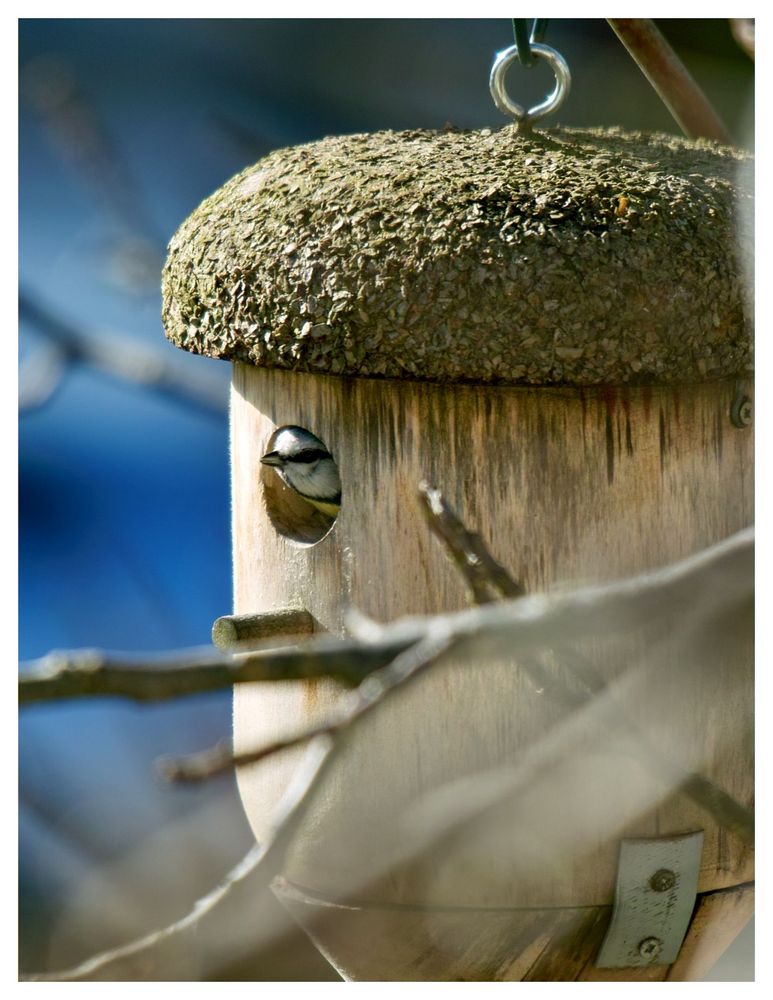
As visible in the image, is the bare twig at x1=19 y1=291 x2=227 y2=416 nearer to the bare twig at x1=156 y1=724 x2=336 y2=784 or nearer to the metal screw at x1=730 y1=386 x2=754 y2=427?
the metal screw at x1=730 y1=386 x2=754 y2=427

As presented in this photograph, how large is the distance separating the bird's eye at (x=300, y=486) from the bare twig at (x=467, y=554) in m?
0.43

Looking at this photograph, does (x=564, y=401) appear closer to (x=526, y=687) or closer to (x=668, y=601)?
(x=526, y=687)

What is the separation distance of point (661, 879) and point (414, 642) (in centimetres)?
66

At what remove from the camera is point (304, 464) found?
3.84 ft

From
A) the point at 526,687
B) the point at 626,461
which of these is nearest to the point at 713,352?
the point at 626,461

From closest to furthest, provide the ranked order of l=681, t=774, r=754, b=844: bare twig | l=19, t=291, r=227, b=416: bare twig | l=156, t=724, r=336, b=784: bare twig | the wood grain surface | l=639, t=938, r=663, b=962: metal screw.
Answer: l=156, t=724, r=336, b=784: bare twig < l=681, t=774, r=754, b=844: bare twig < the wood grain surface < l=639, t=938, r=663, b=962: metal screw < l=19, t=291, r=227, b=416: bare twig

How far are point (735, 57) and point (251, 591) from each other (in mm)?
1013

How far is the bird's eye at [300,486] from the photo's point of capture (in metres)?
1.16

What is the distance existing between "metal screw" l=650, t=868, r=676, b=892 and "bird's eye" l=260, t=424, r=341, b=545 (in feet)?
1.52

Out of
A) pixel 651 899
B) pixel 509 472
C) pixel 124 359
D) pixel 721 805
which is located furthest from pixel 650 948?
pixel 124 359

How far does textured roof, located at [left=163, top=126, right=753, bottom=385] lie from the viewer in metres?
1.00

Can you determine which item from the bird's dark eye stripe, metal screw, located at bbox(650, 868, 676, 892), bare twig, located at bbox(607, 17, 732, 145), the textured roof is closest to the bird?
the bird's dark eye stripe

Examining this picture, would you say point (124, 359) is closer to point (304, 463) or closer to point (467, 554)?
point (304, 463)

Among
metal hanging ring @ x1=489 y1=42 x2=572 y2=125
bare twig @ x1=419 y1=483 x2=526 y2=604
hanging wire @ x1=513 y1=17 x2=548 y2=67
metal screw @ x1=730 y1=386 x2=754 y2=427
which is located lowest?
bare twig @ x1=419 y1=483 x2=526 y2=604
